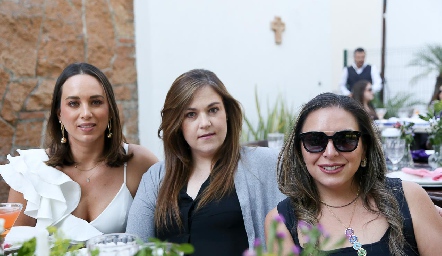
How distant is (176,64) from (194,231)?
11.3 ft

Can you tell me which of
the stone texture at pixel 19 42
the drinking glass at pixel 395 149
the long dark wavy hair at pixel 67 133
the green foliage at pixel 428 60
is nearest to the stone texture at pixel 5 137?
the stone texture at pixel 19 42

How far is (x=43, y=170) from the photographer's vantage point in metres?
2.43

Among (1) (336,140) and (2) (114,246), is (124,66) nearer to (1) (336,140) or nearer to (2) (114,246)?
(1) (336,140)

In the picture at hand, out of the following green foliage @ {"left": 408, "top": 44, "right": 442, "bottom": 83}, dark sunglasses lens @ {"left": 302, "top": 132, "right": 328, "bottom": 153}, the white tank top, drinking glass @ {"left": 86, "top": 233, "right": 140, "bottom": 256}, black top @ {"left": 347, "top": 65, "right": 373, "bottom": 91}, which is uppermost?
green foliage @ {"left": 408, "top": 44, "right": 442, "bottom": 83}

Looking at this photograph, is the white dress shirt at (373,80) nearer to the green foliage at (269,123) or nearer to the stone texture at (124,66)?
the green foliage at (269,123)

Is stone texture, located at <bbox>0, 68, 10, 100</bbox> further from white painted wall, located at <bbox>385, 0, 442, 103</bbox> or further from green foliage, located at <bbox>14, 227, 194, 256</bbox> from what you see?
white painted wall, located at <bbox>385, 0, 442, 103</bbox>

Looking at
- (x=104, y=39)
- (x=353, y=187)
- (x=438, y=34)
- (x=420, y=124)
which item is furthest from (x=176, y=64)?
(x=438, y=34)

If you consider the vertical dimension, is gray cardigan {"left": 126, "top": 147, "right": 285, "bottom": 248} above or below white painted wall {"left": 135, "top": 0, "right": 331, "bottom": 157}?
below

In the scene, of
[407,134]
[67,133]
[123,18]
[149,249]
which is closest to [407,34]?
[123,18]

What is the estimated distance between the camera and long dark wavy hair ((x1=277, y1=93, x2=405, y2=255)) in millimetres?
1786

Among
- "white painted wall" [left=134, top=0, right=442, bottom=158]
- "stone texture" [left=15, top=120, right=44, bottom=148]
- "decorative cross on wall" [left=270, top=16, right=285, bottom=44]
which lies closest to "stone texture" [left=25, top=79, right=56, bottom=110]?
"stone texture" [left=15, top=120, right=44, bottom=148]

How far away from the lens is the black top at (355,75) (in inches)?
377

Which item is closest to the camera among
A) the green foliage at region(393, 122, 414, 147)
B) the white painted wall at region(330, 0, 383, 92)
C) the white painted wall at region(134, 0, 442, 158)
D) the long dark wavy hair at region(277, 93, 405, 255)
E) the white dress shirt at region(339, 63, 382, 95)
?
the long dark wavy hair at region(277, 93, 405, 255)

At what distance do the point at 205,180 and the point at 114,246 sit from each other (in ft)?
3.56
